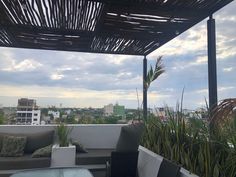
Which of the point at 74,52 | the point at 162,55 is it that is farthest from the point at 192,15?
the point at 74,52

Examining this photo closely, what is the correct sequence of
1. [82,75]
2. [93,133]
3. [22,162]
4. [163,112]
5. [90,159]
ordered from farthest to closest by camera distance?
[82,75] < [93,133] < [90,159] < [22,162] < [163,112]

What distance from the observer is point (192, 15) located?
3.95 metres

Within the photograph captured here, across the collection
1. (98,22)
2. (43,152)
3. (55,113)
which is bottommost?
(43,152)

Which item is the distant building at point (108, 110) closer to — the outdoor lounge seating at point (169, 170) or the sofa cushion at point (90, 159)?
the sofa cushion at point (90, 159)

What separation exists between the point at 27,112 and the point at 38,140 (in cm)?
141

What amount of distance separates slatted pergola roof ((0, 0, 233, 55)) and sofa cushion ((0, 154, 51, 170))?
2.61 m

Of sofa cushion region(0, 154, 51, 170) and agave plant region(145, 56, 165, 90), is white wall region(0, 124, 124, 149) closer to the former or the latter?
sofa cushion region(0, 154, 51, 170)

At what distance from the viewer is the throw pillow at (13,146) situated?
441 cm

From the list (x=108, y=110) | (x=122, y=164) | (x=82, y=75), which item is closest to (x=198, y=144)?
(x=122, y=164)

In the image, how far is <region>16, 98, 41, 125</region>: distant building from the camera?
18.8 ft

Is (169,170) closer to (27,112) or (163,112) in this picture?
(163,112)

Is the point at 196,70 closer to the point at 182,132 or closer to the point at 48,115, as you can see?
the point at 182,132

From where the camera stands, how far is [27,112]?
5965 mm

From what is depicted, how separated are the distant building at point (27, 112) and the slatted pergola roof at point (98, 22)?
5.01ft
